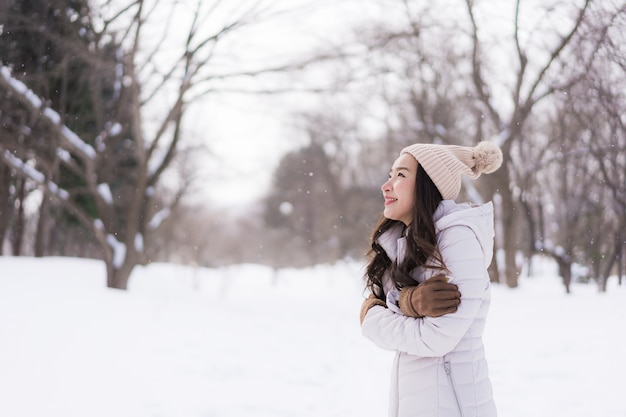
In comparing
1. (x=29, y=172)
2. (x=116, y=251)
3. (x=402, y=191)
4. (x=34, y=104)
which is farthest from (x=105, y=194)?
(x=402, y=191)

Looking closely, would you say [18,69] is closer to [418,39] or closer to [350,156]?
[418,39]

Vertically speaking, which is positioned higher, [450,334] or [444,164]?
[444,164]

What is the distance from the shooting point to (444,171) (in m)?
1.86

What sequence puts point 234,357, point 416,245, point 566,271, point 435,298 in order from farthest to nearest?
point 566,271, point 234,357, point 416,245, point 435,298

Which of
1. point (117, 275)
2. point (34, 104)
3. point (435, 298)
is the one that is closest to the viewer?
point (435, 298)

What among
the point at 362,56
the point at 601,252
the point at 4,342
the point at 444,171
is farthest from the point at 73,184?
the point at 444,171

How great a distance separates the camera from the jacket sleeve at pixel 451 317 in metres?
1.64

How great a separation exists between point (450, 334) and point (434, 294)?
146 millimetres

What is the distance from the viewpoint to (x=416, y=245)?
1.77 metres

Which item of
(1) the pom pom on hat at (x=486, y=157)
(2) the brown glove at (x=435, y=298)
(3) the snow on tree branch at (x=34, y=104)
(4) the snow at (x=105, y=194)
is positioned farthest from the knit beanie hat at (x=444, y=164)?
(4) the snow at (x=105, y=194)

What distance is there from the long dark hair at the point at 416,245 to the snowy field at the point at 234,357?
2.98 meters

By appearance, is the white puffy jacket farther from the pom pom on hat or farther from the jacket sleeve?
the pom pom on hat

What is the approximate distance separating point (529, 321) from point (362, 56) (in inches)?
196

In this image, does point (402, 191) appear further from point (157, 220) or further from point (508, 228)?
point (508, 228)
